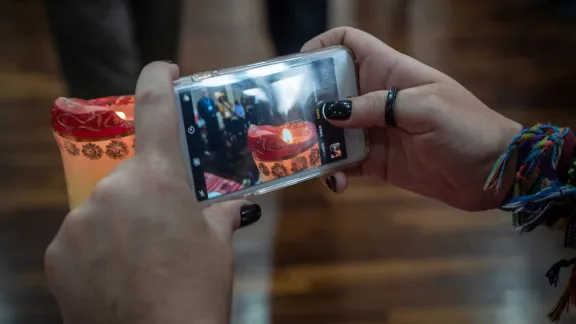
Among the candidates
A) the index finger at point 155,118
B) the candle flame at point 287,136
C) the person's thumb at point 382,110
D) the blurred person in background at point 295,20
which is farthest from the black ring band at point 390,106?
the blurred person in background at point 295,20

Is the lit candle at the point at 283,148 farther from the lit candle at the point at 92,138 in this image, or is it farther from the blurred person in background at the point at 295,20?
the blurred person in background at the point at 295,20

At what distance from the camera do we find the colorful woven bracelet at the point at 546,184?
1.96ft

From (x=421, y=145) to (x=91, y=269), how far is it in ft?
1.40

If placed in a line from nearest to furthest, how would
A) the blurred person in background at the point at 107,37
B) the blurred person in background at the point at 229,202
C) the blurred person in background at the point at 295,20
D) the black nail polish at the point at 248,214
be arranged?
the blurred person in background at the point at 229,202, the black nail polish at the point at 248,214, the blurred person in background at the point at 107,37, the blurred person in background at the point at 295,20

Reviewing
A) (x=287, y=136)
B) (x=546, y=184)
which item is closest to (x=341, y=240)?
(x=287, y=136)

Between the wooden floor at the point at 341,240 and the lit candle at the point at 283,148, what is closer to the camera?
the lit candle at the point at 283,148

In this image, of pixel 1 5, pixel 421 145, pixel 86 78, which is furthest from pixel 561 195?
pixel 1 5

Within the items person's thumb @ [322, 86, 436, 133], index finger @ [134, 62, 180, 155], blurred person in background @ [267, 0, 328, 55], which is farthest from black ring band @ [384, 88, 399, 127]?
blurred person in background @ [267, 0, 328, 55]

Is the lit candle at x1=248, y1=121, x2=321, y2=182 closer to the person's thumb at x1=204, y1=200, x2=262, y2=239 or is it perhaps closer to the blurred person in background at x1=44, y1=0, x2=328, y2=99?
the person's thumb at x1=204, y1=200, x2=262, y2=239

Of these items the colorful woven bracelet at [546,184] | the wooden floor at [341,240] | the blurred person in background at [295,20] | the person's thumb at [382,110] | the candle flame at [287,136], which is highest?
the blurred person in background at [295,20]

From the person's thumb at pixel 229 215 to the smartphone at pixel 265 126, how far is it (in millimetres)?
89

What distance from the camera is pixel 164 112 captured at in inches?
19.5

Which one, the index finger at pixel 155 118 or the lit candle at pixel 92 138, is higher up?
the index finger at pixel 155 118

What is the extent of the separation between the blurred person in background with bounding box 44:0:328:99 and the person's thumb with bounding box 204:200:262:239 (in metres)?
0.44
